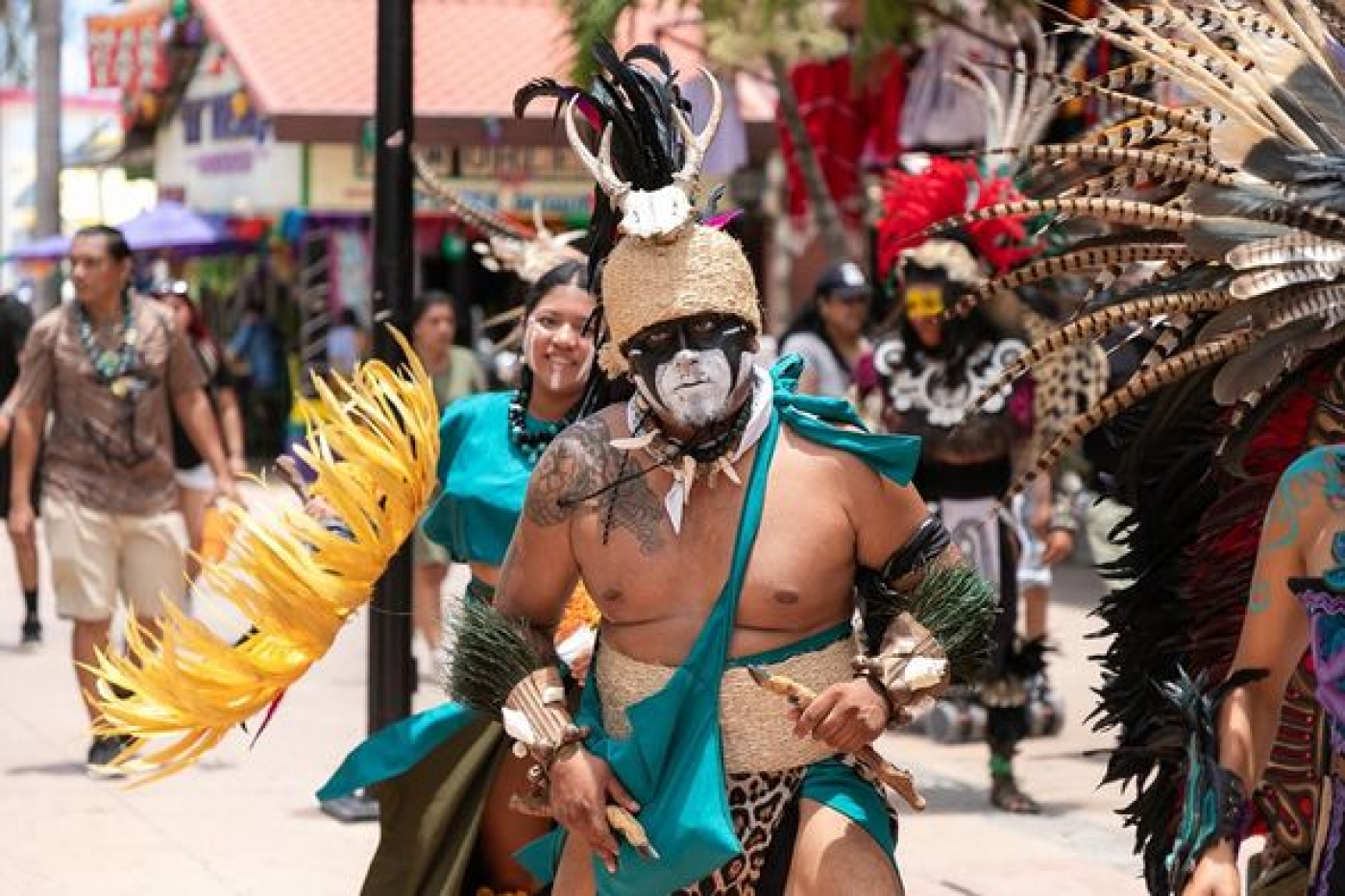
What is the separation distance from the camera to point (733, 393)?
15.1ft

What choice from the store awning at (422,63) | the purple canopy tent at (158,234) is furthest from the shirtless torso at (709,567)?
the purple canopy tent at (158,234)

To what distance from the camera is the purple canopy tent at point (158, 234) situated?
23.0 meters

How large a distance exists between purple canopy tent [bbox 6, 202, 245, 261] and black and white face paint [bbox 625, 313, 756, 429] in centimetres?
1878

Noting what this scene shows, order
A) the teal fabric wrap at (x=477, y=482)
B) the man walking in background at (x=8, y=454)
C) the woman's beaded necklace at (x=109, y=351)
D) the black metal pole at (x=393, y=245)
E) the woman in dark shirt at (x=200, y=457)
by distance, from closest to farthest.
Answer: the teal fabric wrap at (x=477, y=482)
the black metal pole at (x=393, y=245)
the woman's beaded necklace at (x=109, y=351)
the woman in dark shirt at (x=200, y=457)
the man walking in background at (x=8, y=454)

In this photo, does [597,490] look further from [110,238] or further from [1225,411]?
[110,238]

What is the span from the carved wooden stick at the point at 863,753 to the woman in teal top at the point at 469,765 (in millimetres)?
1297

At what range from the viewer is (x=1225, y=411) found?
517 cm

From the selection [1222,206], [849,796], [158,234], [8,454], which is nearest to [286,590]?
[849,796]

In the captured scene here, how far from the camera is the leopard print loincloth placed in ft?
15.0

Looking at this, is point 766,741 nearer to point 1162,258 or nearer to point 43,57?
point 1162,258

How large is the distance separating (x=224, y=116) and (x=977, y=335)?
19.6m

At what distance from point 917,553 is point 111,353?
5390 mm

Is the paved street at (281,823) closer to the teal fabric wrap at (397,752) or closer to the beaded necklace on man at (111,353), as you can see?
the beaded necklace on man at (111,353)

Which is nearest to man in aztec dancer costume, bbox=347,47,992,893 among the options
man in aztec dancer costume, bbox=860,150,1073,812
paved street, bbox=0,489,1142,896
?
paved street, bbox=0,489,1142,896
